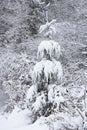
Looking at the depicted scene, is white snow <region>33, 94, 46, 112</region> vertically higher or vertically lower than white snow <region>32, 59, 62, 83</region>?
lower

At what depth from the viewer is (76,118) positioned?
5777mm

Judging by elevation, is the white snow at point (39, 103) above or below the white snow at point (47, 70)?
below

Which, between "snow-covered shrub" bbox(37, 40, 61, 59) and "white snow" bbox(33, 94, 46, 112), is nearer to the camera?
"snow-covered shrub" bbox(37, 40, 61, 59)

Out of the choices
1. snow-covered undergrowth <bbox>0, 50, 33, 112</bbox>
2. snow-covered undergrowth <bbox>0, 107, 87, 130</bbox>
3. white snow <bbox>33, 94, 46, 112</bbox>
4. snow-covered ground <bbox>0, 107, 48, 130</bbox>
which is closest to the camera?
snow-covered undergrowth <bbox>0, 107, 87, 130</bbox>

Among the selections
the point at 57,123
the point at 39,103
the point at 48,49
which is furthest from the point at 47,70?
the point at 57,123

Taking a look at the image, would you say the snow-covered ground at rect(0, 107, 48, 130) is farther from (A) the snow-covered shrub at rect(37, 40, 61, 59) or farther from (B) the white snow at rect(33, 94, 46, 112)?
(A) the snow-covered shrub at rect(37, 40, 61, 59)

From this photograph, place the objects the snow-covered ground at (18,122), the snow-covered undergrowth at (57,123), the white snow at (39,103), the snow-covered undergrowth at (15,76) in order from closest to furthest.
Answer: the snow-covered undergrowth at (57,123), the snow-covered ground at (18,122), the white snow at (39,103), the snow-covered undergrowth at (15,76)

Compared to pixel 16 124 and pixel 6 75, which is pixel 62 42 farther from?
pixel 16 124

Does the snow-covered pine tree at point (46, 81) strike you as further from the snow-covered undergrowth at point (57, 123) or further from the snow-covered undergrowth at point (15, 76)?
the snow-covered undergrowth at point (15, 76)

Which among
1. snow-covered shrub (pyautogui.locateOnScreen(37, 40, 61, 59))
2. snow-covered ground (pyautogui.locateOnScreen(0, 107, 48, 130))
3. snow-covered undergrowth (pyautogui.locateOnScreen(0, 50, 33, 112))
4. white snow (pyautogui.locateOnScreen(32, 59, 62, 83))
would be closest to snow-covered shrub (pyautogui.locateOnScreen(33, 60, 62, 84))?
white snow (pyautogui.locateOnScreen(32, 59, 62, 83))

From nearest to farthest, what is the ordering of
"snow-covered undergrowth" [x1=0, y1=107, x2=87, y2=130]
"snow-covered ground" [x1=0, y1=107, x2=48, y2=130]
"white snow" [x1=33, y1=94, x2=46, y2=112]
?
"snow-covered undergrowth" [x1=0, y1=107, x2=87, y2=130] → "snow-covered ground" [x1=0, y1=107, x2=48, y2=130] → "white snow" [x1=33, y1=94, x2=46, y2=112]

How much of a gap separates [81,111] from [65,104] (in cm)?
41

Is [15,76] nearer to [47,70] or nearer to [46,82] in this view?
[46,82]

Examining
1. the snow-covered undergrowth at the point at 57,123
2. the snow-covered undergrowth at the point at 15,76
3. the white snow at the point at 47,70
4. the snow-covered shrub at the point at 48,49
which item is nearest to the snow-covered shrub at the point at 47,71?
the white snow at the point at 47,70
